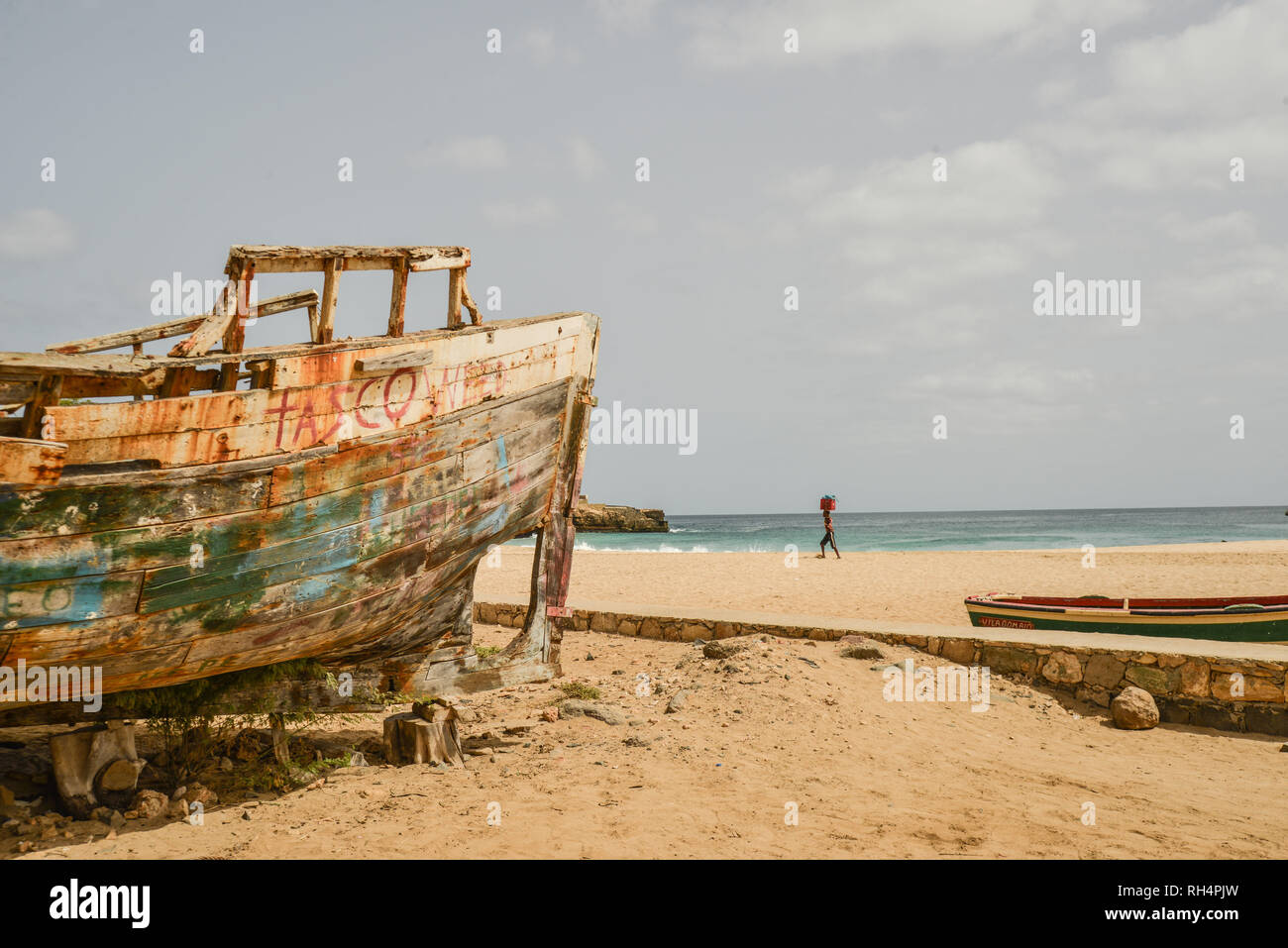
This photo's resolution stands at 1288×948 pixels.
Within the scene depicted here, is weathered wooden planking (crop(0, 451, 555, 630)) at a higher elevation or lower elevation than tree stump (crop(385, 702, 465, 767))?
higher

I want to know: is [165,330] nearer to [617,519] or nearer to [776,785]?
[776,785]

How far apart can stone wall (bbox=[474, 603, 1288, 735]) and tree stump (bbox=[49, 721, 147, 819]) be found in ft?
11.8

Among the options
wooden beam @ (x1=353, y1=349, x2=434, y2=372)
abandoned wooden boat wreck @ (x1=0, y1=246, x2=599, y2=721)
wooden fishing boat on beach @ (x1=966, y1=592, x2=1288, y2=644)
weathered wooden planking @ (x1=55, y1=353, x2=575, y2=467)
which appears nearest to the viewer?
abandoned wooden boat wreck @ (x1=0, y1=246, x2=599, y2=721)

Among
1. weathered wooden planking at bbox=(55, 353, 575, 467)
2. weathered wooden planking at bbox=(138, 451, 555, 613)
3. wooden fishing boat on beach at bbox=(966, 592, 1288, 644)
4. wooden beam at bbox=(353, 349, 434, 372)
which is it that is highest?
wooden beam at bbox=(353, 349, 434, 372)

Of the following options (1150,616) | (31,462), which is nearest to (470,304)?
(31,462)

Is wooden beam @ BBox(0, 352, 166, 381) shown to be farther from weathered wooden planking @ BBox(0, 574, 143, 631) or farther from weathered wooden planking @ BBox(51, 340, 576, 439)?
weathered wooden planking @ BBox(0, 574, 143, 631)

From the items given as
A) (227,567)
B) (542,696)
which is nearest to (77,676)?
(227,567)

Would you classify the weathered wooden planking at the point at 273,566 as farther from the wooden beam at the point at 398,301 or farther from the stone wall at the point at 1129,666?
the stone wall at the point at 1129,666

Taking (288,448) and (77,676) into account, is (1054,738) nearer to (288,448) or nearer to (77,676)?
(288,448)

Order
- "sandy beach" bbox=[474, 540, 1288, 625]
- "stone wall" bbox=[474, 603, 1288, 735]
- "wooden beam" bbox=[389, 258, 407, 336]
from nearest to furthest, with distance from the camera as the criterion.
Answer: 1. "wooden beam" bbox=[389, 258, 407, 336]
2. "stone wall" bbox=[474, 603, 1288, 735]
3. "sandy beach" bbox=[474, 540, 1288, 625]

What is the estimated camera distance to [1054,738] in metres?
6.85

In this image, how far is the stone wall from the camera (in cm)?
704

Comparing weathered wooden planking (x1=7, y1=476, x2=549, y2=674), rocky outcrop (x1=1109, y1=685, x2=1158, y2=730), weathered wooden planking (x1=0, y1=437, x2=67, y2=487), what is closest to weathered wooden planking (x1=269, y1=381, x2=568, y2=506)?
weathered wooden planking (x1=7, y1=476, x2=549, y2=674)

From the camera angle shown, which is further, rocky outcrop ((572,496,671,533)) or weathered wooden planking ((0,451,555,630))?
rocky outcrop ((572,496,671,533))
